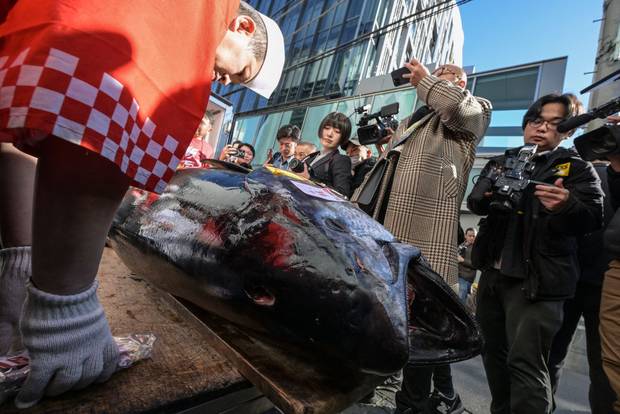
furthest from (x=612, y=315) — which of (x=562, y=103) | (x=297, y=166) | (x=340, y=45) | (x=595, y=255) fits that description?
(x=340, y=45)

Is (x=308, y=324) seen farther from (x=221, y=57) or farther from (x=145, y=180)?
(x=221, y=57)

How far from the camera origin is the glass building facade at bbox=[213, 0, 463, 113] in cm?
1844

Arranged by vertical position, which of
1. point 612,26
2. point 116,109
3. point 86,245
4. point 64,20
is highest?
point 612,26

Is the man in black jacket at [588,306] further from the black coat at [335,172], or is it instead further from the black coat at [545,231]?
the black coat at [335,172]

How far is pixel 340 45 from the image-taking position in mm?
19281

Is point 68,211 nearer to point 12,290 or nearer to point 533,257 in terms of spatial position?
point 12,290

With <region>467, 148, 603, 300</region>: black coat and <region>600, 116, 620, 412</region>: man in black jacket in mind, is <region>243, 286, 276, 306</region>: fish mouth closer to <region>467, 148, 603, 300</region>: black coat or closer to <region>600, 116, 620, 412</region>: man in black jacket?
<region>467, 148, 603, 300</region>: black coat

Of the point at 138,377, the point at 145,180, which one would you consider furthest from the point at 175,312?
the point at 145,180

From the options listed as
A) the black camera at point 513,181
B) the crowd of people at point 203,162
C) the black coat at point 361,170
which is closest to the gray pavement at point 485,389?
the crowd of people at point 203,162

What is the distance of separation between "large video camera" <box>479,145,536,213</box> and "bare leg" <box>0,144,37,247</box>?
8.37ft

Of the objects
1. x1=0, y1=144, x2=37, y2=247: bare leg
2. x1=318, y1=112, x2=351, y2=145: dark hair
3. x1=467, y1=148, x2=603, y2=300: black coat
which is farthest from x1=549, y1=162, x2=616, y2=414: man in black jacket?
x1=0, y1=144, x2=37, y2=247: bare leg

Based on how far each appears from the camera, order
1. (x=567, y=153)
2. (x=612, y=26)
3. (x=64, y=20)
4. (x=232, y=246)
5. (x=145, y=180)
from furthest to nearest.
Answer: (x=612, y=26) < (x=567, y=153) < (x=232, y=246) < (x=145, y=180) < (x=64, y=20)

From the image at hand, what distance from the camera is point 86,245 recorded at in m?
0.67

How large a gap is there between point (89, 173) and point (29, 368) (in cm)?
43
